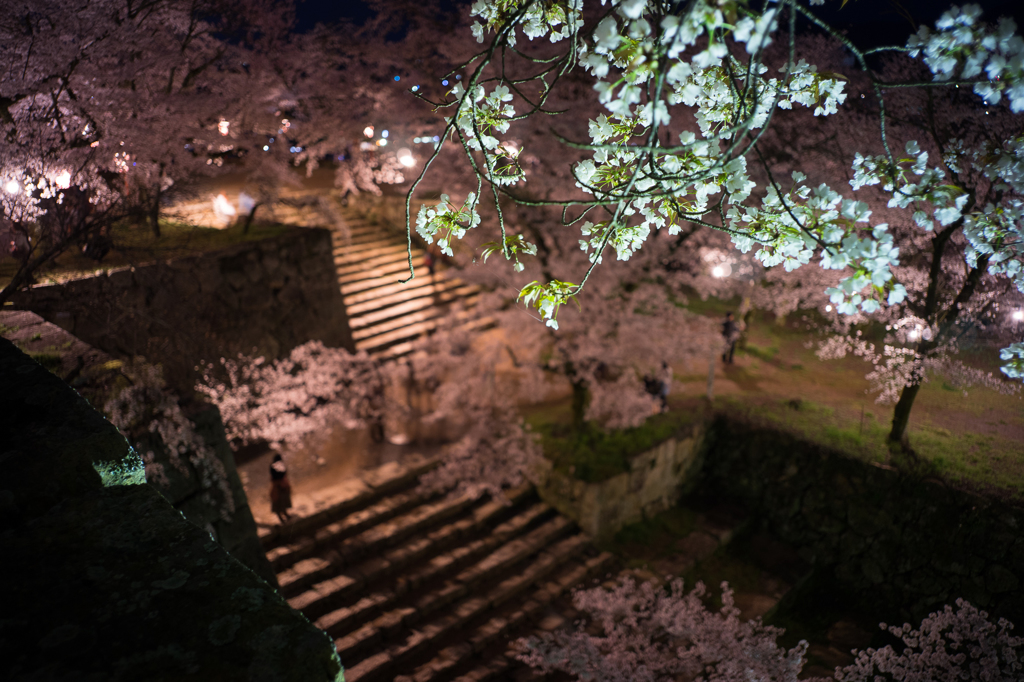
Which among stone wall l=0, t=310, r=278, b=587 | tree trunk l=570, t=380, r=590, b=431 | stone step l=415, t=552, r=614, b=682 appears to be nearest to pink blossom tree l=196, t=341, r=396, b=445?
stone wall l=0, t=310, r=278, b=587

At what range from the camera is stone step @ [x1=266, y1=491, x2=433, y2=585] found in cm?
841

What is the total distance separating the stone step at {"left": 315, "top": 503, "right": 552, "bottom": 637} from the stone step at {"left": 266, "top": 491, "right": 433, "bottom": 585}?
66cm

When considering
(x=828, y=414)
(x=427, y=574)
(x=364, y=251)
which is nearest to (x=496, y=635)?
(x=427, y=574)

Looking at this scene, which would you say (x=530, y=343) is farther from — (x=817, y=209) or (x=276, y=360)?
(x=817, y=209)

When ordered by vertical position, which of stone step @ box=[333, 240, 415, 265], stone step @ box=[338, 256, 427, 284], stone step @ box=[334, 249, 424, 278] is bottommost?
stone step @ box=[338, 256, 427, 284]

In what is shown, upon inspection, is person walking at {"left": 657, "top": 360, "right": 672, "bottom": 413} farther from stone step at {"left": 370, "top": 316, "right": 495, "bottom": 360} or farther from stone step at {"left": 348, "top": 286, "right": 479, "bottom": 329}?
stone step at {"left": 348, "top": 286, "right": 479, "bottom": 329}

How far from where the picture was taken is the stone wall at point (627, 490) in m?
9.80

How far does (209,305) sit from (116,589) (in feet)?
32.2

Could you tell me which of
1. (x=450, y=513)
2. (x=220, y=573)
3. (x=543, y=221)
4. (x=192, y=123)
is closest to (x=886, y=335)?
(x=543, y=221)

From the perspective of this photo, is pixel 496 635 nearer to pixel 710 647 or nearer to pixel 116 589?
pixel 710 647

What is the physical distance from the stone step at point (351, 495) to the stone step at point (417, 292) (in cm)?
503

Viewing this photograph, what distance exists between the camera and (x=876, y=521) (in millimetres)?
8445

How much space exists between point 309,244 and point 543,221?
212 inches

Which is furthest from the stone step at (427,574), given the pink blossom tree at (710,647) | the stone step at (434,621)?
the pink blossom tree at (710,647)
